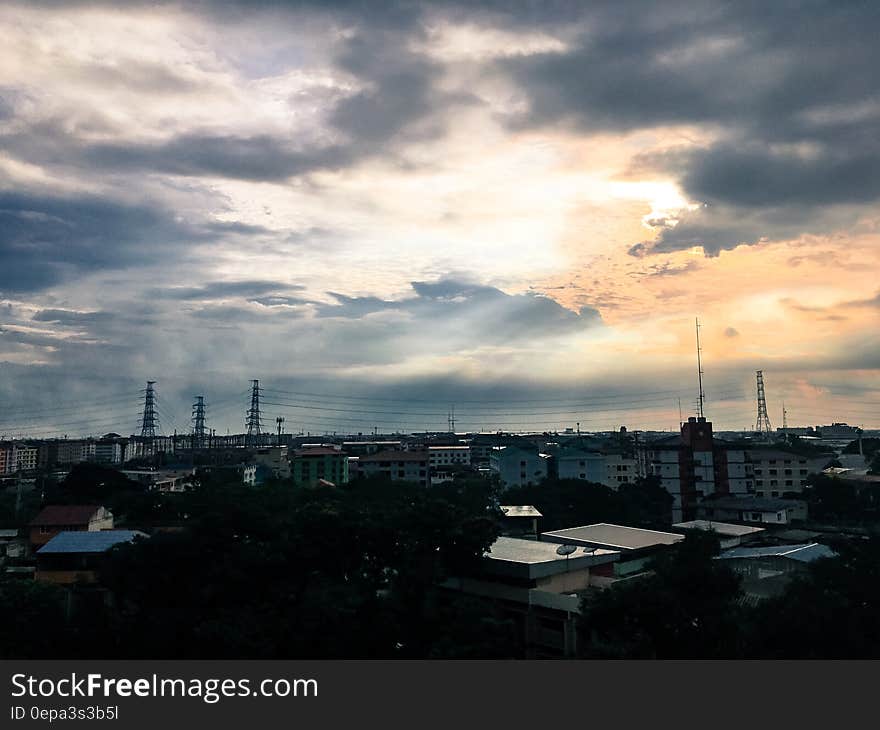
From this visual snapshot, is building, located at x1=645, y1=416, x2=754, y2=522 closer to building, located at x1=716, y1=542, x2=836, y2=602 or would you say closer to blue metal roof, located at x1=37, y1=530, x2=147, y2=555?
building, located at x1=716, y1=542, x2=836, y2=602

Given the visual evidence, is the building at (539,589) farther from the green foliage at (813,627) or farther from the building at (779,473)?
the building at (779,473)

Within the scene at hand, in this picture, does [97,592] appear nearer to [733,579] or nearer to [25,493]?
[733,579]

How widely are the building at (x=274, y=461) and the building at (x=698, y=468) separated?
2068 inches

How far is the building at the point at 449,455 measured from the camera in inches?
5084

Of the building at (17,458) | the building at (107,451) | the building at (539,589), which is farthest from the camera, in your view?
the building at (107,451)

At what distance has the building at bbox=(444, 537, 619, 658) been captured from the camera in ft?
80.0

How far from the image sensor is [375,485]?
191ft

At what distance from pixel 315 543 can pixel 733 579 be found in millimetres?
13523

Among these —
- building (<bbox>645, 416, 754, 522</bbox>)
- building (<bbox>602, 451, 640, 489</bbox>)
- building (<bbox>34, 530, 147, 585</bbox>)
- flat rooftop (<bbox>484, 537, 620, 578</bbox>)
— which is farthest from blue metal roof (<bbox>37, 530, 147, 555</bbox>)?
building (<bbox>602, 451, 640, 489</bbox>)

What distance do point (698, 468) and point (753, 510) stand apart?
12193 mm

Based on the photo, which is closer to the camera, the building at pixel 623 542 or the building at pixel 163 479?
the building at pixel 623 542

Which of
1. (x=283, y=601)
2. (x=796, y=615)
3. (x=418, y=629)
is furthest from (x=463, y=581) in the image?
(x=796, y=615)

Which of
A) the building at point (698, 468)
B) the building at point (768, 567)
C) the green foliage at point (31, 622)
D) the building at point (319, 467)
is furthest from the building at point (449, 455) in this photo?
the green foliage at point (31, 622)

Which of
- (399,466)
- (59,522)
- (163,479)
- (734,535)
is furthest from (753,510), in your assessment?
(163,479)
